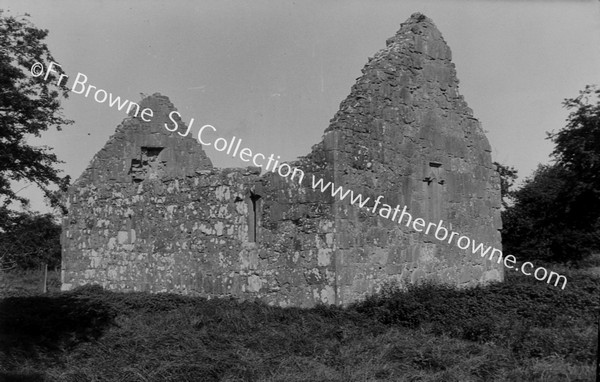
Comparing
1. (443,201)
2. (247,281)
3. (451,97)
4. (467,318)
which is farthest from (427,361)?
(451,97)

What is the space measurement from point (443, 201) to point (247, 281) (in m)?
4.75

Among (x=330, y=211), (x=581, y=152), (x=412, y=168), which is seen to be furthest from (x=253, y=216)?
(x=581, y=152)

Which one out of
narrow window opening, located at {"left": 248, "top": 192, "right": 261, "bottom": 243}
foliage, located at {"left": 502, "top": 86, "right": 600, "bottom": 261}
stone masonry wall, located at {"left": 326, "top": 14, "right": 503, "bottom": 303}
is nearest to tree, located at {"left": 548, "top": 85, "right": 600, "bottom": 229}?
foliage, located at {"left": 502, "top": 86, "right": 600, "bottom": 261}

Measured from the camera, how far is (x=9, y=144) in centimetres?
1000

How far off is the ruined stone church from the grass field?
0.67 meters

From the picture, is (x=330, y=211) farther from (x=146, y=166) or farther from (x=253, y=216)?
(x=146, y=166)

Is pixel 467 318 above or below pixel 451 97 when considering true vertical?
below

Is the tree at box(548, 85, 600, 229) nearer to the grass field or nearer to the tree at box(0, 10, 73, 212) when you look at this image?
the grass field

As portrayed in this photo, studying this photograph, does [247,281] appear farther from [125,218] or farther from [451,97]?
[451,97]

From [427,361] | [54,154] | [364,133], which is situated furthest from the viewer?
[364,133]

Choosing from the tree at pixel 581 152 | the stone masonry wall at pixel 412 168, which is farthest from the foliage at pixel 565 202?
the stone masonry wall at pixel 412 168

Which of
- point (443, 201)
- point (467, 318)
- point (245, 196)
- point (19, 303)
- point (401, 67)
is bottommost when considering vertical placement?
point (19, 303)

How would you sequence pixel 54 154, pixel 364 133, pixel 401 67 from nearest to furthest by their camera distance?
pixel 54 154
pixel 364 133
pixel 401 67

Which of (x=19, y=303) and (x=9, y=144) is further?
(x=19, y=303)
